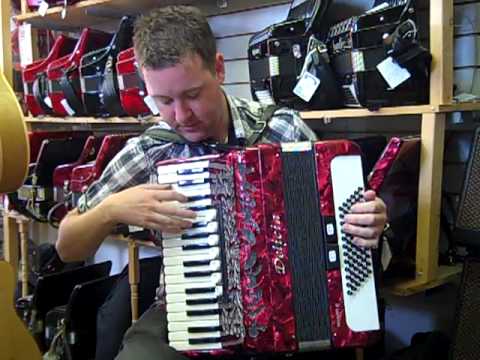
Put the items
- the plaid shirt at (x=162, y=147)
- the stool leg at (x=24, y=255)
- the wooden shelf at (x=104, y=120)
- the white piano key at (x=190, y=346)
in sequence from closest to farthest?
the white piano key at (x=190, y=346) < the plaid shirt at (x=162, y=147) < the wooden shelf at (x=104, y=120) < the stool leg at (x=24, y=255)

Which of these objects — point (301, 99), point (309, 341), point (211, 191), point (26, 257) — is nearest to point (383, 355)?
point (309, 341)

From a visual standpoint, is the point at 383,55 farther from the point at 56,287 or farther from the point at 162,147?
the point at 56,287

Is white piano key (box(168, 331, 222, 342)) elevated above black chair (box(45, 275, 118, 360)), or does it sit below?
above

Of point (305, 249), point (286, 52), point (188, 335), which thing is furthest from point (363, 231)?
point (286, 52)

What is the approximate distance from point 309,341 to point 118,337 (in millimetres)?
1093

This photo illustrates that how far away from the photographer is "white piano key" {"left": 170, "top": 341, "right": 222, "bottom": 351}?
4.33ft

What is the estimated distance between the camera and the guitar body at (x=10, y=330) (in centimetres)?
226

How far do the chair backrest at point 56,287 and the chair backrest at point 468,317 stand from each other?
67.5 inches

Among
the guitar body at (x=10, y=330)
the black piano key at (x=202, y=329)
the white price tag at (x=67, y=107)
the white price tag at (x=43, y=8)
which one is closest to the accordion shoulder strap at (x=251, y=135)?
the black piano key at (x=202, y=329)

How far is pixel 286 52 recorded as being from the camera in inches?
72.1

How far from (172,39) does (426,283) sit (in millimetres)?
927

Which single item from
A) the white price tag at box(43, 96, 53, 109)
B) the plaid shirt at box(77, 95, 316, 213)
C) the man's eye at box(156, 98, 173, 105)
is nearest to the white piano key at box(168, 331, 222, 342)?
the plaid shirt at box(77, 95, 316, 213)

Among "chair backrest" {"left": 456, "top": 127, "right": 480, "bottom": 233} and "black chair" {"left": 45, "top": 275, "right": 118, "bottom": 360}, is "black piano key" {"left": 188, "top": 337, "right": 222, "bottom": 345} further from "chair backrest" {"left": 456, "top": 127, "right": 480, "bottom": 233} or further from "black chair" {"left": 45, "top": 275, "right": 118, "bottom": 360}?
"black chair" {"left": 45, "top": 275, "right": 118, "bottom": 360}

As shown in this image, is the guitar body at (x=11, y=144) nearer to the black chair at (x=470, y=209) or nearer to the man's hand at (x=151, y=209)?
the man's hand at (x=151, y=209)
